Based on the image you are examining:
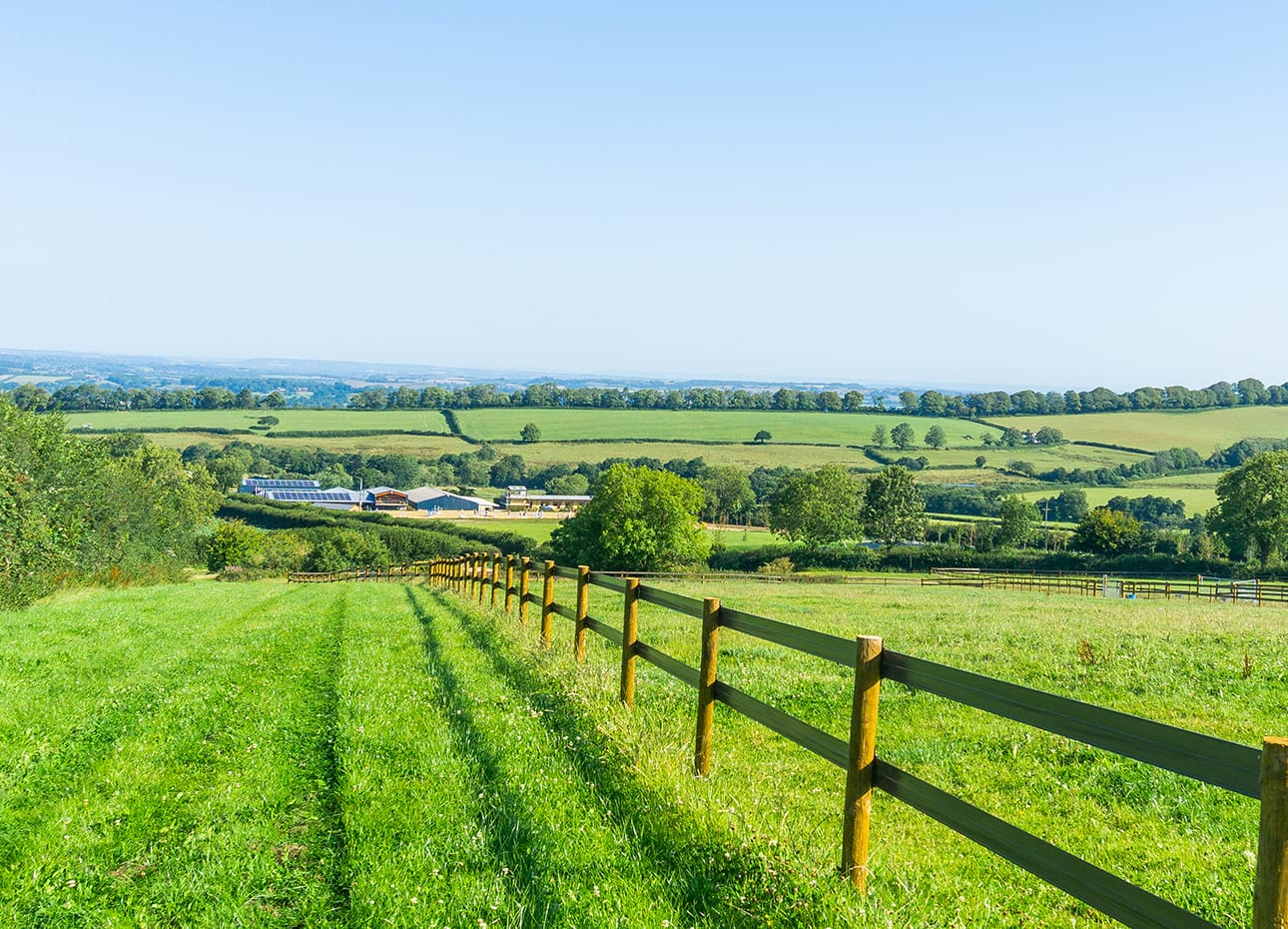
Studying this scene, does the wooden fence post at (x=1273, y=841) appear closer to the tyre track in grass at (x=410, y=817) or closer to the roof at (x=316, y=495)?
the tyre track in grass at (x=410, y=817)

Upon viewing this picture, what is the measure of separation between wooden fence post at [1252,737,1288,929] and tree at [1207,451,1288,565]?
87.7 m

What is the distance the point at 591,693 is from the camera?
940 cm

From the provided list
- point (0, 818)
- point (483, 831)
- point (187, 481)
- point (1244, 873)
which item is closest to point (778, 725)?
point (483, 831)

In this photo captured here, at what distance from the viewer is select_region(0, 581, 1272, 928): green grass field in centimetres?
517

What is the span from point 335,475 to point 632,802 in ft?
542

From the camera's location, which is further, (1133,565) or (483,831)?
(1133,565)

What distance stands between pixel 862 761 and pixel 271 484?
6086 inches

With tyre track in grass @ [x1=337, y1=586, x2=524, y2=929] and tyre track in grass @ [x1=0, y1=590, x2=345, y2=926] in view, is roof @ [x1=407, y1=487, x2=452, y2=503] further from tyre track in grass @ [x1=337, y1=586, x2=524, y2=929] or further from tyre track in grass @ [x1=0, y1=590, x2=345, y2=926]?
tyre track in grass @ [x1=0, y1=590, x2=345, y2=926]

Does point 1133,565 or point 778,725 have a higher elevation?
point 778,725

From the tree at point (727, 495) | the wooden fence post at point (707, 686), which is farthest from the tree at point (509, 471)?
the wooden fence post at point (707, 686)

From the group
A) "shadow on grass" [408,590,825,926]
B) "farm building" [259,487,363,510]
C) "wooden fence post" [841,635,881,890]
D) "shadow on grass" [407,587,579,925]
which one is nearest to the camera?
"shadow on grass" [408,590,825,926]

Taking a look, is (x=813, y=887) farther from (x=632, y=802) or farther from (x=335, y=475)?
(x=335, y=475)

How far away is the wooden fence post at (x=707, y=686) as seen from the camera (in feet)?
23.9

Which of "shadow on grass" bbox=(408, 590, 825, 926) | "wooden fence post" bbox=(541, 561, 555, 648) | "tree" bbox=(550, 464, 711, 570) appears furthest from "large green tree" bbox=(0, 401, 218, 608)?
"tree" bbox=(550, 464, 711, 570)
